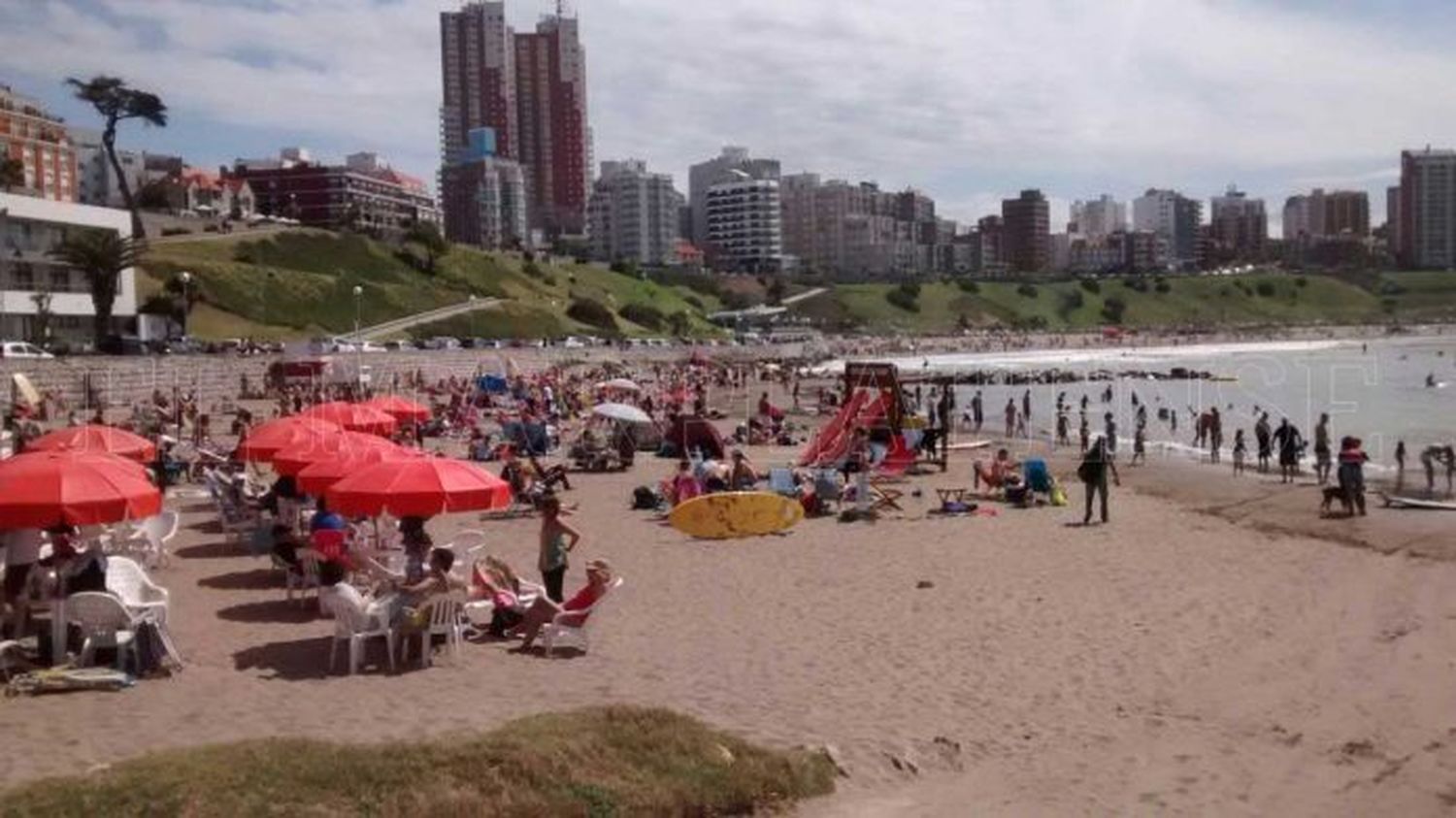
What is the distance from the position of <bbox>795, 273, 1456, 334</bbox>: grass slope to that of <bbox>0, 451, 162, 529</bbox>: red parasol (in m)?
125

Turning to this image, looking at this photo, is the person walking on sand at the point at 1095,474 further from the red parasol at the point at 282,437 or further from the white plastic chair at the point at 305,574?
the white plastic chair at the point at 305,574

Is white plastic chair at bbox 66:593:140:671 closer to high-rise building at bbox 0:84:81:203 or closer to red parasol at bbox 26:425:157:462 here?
red parasol at bbox 26:425:157:462

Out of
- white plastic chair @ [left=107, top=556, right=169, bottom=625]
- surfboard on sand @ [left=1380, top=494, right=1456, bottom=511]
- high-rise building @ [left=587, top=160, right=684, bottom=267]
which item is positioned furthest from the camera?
high-rise building @ [left=587, top=160, right=684, bottom=267]

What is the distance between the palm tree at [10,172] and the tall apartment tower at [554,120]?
122 meters

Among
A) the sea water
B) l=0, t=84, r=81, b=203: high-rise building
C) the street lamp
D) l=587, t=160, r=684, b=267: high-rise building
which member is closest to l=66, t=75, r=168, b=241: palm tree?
l=0, t=84, r=81, b=203: high-rise building

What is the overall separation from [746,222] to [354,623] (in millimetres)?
180000

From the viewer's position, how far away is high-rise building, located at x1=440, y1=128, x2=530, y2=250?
513 feet

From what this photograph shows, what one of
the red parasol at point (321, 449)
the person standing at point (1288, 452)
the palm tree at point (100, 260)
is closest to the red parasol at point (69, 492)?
the red parasol at point (321, 449)

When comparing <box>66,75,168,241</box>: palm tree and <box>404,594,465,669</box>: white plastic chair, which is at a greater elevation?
<box>66,75,168,241</box>: palm tree

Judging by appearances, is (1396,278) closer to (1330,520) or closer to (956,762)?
(1330,520)

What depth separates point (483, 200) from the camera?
15612cm

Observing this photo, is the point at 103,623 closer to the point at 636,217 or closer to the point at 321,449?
the point at 321,449

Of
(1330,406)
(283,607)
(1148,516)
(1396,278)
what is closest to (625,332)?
(1330,406)

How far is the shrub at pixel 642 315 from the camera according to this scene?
101806 millimetres
